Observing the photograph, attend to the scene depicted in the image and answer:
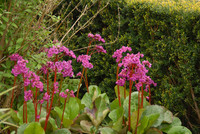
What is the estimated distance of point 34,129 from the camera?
84.2 inches

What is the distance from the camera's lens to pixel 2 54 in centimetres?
286

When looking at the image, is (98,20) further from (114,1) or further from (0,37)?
(0,37)

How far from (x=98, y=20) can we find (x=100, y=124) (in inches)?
96.5

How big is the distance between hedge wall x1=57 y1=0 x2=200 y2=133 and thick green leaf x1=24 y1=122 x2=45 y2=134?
2101 mm

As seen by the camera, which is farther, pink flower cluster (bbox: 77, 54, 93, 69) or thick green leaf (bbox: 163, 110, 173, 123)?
thick green leaf (bbox: 163, 110, 173, 123)

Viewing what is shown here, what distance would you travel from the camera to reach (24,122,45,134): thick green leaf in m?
2.12

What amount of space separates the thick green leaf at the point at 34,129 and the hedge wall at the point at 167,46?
2.10 metres

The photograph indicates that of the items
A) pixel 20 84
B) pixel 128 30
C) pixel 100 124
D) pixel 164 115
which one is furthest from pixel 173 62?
pixel 20 84

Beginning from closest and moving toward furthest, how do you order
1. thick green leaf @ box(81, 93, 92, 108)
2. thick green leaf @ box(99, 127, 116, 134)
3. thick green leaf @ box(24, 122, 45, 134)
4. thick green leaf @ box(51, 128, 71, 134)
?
1. thick green leaf @ box(24, 122, 45, 134)
2. thick green leaf @ box(51, 128, 71, 134)
3. thick green leaf @ box(99, 127, 116, 134)
4. thick green leaf @ box(81, 93, 92, 108)

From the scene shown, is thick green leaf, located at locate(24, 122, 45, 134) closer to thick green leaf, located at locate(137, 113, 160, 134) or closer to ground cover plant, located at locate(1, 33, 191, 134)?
ground cover plant, located at locate(1, 33, 191, 134)

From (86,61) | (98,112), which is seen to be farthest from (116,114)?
(86,61)

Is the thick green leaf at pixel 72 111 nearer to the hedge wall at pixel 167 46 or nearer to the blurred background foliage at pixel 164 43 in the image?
the blurred background foliage at pixel 164 43

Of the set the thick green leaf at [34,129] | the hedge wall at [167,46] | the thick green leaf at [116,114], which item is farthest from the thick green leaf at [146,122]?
the hedge wall at [167,46]

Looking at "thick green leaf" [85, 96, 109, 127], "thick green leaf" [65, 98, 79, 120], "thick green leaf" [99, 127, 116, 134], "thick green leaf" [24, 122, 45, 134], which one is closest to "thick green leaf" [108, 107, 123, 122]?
"thick green leaf" [85, 96, 109, 127]
